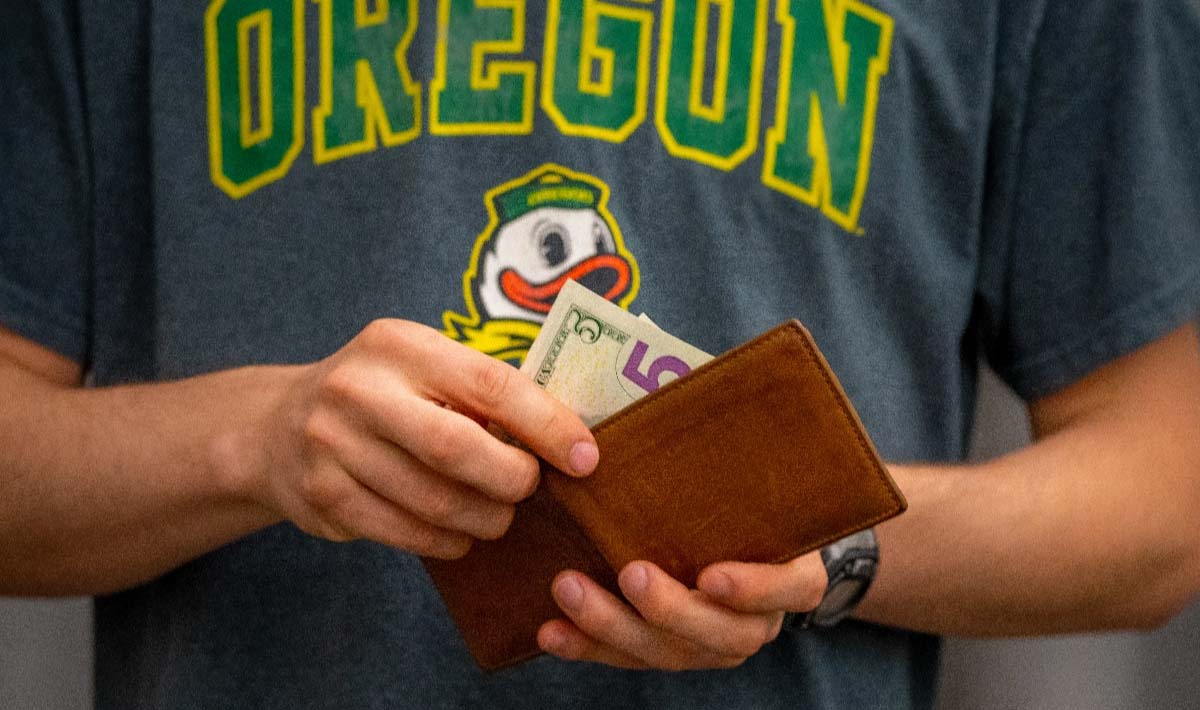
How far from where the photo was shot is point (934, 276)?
1262 mm

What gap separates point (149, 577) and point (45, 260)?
0.35 meters

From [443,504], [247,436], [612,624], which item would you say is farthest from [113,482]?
[612,624]

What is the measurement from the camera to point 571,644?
3.28 ft

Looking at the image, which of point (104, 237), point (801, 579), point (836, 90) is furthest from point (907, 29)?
point (104, 237)

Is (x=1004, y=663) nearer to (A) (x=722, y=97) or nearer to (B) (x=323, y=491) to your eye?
(A) (x=722, y=97)

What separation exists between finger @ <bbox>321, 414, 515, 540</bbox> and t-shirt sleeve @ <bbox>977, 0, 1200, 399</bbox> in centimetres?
67

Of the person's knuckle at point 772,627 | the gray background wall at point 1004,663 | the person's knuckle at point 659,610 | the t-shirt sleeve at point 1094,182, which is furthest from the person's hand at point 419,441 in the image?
the gray background wall at point 1004,663

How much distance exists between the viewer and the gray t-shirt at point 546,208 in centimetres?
118

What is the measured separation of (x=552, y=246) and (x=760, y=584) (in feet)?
1.32

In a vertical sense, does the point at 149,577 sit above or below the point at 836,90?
below

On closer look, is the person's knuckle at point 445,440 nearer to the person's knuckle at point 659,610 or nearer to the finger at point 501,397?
the finger at point 501,397

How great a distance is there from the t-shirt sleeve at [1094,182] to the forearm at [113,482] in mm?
805

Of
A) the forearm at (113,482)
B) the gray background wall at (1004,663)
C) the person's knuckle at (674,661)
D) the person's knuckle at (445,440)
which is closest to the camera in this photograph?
the person's knuckle at (445,440)

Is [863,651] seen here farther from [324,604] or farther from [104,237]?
[104,237]
